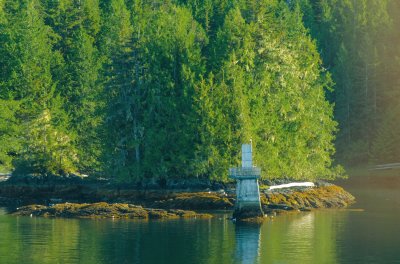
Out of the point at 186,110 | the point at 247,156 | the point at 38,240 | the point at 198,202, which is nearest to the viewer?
the point at 38,240

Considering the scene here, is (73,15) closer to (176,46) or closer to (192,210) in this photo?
(176,46)

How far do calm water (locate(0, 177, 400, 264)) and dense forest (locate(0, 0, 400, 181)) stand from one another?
53.4 ft

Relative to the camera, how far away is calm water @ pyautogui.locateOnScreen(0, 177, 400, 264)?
210 feet

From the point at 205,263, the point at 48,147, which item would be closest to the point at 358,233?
the point at 205,263

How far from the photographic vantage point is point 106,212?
279ft

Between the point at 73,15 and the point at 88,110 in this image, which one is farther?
the point at 73,15

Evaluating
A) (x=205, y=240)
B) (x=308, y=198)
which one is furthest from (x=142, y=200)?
(x=205, y=240)

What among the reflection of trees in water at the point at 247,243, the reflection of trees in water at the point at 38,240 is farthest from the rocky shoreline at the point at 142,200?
the reflection of trees in water at the point at 247,243

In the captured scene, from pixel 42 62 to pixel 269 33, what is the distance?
34.2m

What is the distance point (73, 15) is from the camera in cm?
14712

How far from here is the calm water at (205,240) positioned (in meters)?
63.9

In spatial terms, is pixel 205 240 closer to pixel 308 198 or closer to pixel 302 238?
pixel 302 238

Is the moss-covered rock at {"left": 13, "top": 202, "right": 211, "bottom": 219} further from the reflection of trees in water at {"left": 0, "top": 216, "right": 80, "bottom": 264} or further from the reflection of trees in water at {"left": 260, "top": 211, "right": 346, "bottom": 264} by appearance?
the reflection of trees in water at {"left": 260, "top": 211, "right": 346, "bottom": 264}

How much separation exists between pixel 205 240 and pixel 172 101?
33253 mm
